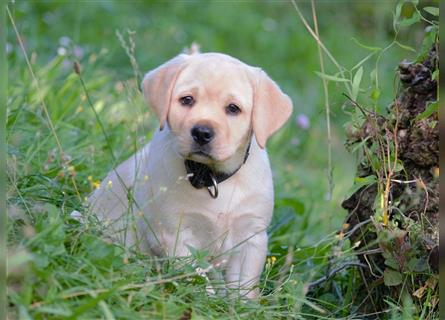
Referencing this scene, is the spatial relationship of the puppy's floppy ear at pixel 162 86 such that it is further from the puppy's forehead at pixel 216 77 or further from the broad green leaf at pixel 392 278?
the broad green leaf at pixel 392 278

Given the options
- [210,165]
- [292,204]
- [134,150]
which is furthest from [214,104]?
[292,204]

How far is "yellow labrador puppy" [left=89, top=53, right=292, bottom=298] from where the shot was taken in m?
3.35

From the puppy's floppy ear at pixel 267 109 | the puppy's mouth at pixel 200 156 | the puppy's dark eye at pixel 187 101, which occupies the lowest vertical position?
the puppy's mouth at pixel 200 156

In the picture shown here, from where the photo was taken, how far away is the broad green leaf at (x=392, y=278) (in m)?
3.35

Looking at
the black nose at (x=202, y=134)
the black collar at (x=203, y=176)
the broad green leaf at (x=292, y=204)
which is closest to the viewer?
the black nose at (x=202, y=134)

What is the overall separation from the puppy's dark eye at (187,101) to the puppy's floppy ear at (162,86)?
0.05 meters

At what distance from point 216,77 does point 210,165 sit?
0.38 meters

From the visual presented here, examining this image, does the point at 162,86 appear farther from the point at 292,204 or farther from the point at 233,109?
the point at 292,204

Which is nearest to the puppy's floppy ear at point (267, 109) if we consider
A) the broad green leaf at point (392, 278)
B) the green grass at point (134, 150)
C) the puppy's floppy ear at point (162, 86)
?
the green grass at point (134, 150)

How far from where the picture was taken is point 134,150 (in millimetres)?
4402

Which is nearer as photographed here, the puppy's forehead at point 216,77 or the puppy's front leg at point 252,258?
the puppy's forehead at point 216,77

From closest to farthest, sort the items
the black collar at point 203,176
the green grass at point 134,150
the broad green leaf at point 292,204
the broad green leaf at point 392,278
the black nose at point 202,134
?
the green grass at point 134,150
the black nose at point 202,134
the broad green leaf at point 392,278
the black collar at point 203,176
the broad green leaf at point 292,204

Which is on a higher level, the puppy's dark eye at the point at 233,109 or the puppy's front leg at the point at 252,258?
the puppy's dark eye at the point at 233,109

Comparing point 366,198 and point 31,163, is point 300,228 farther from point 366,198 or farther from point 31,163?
point 31,163
